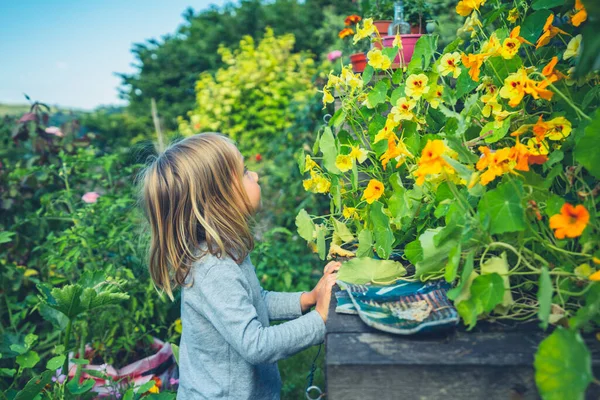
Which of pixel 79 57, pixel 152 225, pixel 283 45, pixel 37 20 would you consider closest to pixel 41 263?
pixel 152 225

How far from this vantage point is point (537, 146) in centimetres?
93

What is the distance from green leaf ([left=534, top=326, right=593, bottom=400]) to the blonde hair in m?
0.83

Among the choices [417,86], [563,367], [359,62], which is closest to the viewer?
[563,367]

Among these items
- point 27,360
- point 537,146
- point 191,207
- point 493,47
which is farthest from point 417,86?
point 27,360

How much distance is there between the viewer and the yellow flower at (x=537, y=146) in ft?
2.93

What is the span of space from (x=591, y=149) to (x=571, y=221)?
138mm

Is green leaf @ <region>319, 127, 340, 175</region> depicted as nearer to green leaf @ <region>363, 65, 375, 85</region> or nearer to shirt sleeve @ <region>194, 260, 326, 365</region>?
green leaf @ <region>363, 65, 375, 85</region>

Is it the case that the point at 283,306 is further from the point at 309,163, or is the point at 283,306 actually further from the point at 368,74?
the point at 368,74

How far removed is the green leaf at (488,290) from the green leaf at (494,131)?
0.34 meters

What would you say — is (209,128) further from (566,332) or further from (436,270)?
(566,332)

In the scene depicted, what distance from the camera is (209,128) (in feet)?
16.4

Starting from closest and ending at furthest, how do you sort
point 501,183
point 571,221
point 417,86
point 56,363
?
point 571,221
point 501,183
point 417,86
point 56,363

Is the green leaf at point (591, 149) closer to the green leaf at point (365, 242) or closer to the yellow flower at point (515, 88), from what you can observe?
the yellow flower at point (515, 88)

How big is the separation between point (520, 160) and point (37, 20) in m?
7.09
